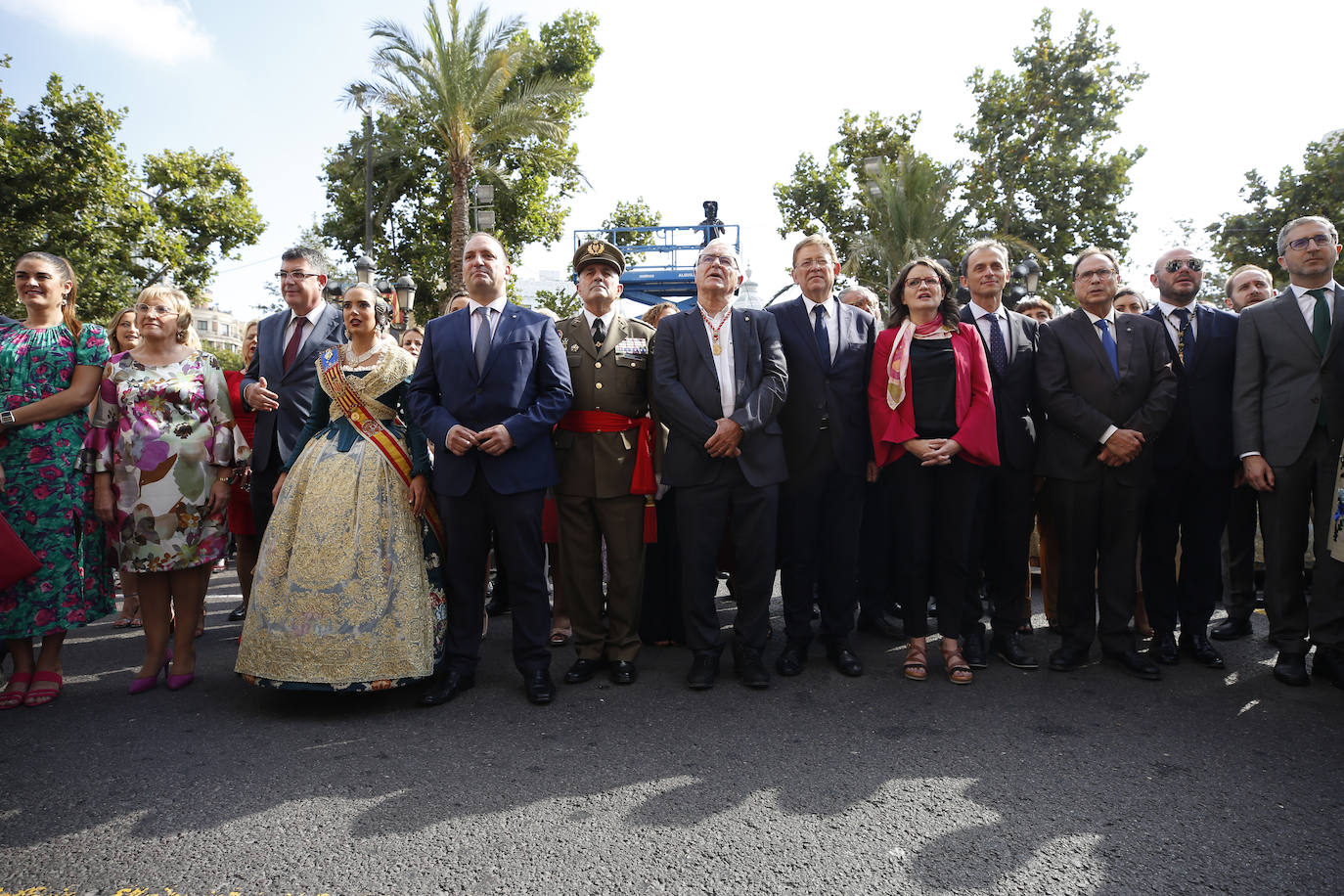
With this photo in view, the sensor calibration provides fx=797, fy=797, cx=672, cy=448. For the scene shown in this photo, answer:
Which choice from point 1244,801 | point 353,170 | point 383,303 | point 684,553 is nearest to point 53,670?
point 383,303

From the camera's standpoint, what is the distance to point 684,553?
13.6ft

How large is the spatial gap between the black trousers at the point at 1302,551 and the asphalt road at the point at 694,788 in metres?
0.29

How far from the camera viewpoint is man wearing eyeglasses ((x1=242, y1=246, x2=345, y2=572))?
4.55 meters

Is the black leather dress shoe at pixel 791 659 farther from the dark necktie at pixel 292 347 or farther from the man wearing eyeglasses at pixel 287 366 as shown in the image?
the dark necktie at pixel 292 347

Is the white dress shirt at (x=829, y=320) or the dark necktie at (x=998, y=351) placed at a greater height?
the white dress shirt at (x=829, y=320)

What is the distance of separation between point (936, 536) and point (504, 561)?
2.25 m

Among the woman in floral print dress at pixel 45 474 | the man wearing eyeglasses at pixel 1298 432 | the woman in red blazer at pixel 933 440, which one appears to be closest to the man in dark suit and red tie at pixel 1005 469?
the woman in red blazer at pixel 933 440

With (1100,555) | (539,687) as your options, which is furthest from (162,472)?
(1100,555)

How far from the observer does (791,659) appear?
422cm

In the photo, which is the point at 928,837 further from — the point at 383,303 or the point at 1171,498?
the point at 383,303

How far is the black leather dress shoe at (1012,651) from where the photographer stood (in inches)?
168

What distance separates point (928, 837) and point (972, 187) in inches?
960

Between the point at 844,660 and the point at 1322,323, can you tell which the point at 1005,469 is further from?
the point at 1322,323

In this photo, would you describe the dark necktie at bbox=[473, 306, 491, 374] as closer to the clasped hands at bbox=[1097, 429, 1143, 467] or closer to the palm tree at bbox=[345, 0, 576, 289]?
the clasped hands at bbox=[1097, 429, 1143, 467]
